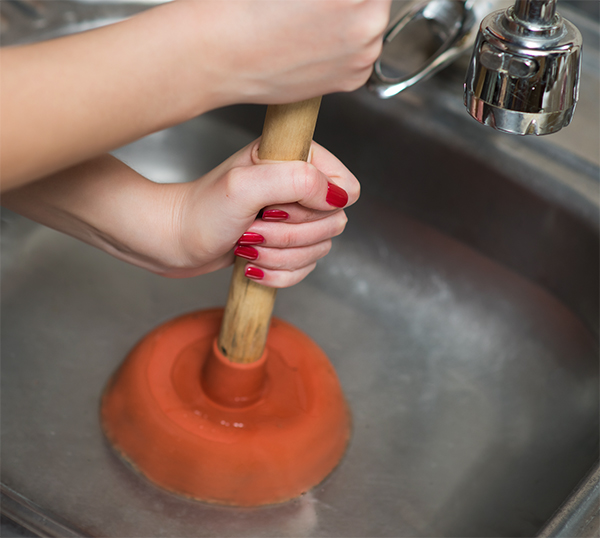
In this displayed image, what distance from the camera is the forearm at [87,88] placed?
32cm

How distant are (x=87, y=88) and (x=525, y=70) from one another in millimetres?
253

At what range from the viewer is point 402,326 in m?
0.79

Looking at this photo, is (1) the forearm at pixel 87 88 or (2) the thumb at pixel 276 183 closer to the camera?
(1) the forearm at pixel 87 88

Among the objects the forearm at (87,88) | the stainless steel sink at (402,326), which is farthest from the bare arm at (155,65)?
the stainless steel sink at (402,326)

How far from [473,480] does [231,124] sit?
20.6 inches

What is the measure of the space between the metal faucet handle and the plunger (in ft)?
0.73

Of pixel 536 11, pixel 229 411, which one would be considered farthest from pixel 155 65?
pixel 229 411

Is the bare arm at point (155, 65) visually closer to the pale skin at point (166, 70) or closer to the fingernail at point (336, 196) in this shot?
the pale skin at point (166, 70)

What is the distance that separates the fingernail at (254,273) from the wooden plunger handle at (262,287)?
11mm

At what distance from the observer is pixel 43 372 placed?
67cm

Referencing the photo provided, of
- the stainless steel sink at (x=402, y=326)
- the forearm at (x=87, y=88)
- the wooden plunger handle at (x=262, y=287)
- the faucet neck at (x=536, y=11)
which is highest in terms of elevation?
the faucet neck at (x=536, y=11)

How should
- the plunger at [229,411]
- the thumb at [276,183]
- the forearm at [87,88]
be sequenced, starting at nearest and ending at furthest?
the forearm at [87,88] < the thumb at [276,183] < the plunger at [229,411]

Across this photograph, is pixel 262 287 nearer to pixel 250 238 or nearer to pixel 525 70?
pixel 250 238

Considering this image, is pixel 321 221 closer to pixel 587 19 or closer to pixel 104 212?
pixel 104 212
